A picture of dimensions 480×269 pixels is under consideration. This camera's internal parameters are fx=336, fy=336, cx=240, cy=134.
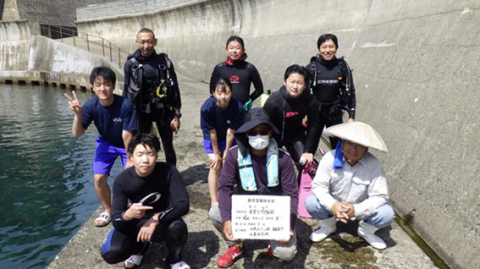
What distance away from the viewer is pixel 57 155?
9.11 m

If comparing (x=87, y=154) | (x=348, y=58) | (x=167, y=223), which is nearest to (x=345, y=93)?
(x=167, y=223)

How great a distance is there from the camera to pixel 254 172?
342 centimetres

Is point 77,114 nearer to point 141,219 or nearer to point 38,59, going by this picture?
point 141,219

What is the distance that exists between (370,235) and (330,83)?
2056 mm

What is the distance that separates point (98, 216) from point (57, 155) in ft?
18.6

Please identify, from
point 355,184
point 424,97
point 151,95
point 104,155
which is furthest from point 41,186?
point 424,97

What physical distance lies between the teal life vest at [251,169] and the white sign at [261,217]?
318 mm

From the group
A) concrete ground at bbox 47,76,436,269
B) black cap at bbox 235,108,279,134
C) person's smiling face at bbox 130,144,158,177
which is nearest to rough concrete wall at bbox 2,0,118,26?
concrete ground at bbox 47,76,436,269

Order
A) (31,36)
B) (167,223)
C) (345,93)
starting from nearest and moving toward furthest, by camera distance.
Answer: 1. (167,223)
2. (345,93)
3. (31,36)

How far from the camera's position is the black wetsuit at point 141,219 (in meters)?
3.13

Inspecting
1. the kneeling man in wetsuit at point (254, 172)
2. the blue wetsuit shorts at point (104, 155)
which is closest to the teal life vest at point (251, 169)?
the kneeling man in wetsuit at point (254, 172)

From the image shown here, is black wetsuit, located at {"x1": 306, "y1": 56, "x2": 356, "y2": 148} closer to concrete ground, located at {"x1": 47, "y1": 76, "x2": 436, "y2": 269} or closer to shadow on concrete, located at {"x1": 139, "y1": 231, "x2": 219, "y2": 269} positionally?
concrete ground, located at {"x1": 47, "y1": 76, "x2": 436, "y2": 269}

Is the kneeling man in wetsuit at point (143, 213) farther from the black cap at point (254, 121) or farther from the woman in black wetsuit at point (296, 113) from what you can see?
the woman in black wetsuit at point (296, 113)

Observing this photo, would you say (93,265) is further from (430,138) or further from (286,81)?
(430,138)
